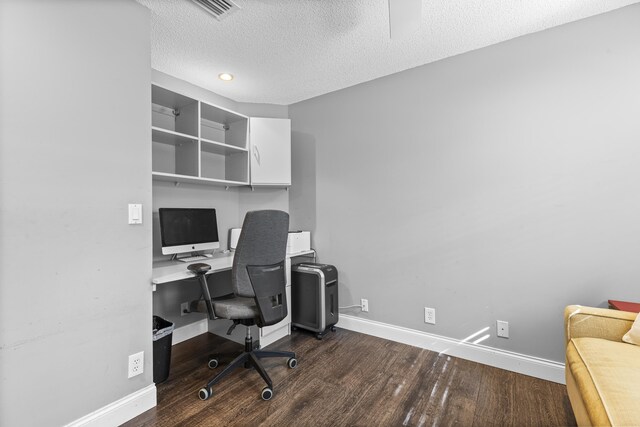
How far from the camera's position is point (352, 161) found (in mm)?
2904

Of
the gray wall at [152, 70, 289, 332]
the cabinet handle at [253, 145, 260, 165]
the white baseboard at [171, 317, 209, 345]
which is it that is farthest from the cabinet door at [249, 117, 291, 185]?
the white baseboard at [171, 317, 209, 345]

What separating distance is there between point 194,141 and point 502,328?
2899 millimetres

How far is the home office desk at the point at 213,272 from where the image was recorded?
190cm

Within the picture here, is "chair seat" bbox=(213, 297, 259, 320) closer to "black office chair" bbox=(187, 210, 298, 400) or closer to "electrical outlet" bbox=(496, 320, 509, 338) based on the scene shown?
"black office chair" bbox=(187, 210, 298, 400)

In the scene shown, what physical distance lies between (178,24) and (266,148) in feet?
4.15

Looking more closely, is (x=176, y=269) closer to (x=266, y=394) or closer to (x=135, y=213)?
(x=135, y=213)

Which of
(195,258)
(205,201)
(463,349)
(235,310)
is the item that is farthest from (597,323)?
(205,201)

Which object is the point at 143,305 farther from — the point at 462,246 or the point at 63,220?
the point at 462,246

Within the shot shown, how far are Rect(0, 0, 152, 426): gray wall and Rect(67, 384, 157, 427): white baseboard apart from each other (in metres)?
0.04

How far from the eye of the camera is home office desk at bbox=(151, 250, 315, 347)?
1903 millimetres

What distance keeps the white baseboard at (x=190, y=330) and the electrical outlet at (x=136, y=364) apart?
0.92m

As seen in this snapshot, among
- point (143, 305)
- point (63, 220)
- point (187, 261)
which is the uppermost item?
point (63, 220)

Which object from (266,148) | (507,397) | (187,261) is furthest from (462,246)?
(187,261)

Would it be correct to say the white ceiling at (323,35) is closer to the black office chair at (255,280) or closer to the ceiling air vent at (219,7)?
the ceiling air vent at (219,7)
